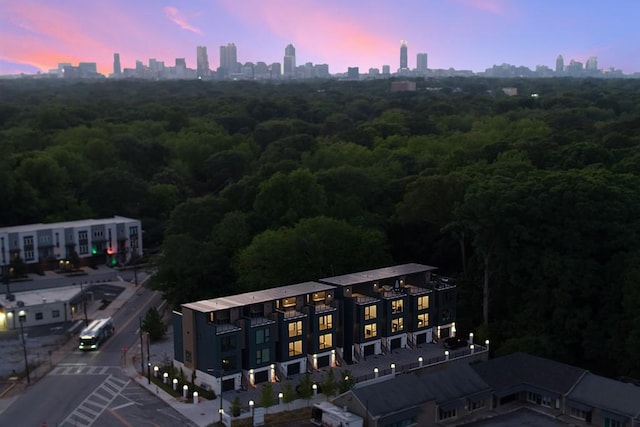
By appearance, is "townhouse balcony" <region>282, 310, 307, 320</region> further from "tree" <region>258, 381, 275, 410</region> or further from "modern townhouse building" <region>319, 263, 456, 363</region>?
"tree" <region>258, 381, 275, 410</region>

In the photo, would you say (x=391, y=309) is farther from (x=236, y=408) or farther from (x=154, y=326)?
(x=154, y=326)

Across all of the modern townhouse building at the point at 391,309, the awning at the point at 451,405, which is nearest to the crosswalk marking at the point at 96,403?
the modern townhouse building at the point at 391,309

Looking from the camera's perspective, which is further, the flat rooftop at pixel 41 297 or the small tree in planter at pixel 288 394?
the flat rooftop at pixel 41 297

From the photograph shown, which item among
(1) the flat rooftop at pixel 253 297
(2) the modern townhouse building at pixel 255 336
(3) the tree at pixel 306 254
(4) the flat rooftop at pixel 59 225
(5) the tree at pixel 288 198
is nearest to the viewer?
(2) the modern townhouse building at pixel 255 336

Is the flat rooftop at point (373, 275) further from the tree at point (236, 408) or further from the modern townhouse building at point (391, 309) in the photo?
the tree at point (236, 408)

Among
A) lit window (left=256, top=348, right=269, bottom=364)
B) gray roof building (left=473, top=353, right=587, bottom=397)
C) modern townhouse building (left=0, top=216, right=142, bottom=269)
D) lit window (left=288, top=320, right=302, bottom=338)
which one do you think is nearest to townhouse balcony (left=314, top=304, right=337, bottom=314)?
lit window (left=288, top=320, right=302, bottom=338)

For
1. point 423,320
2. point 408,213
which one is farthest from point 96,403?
point 408,213
